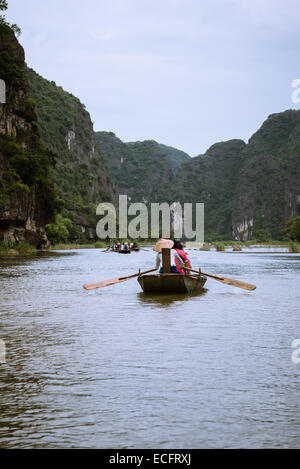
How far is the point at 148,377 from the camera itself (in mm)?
5898

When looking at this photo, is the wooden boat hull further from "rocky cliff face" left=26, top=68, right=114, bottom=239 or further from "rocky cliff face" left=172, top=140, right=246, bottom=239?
"rocky cliff face" left=172, top=140, right=246, bottom=239

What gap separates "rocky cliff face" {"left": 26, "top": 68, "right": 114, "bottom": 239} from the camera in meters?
122

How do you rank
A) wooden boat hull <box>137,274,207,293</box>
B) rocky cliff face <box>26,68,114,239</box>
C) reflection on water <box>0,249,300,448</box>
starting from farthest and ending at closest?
rocky cliff face <box>26,68,114,239</box> < wooden boat hull <box>137,274,207,293</box> < reflection on water <box>0,249,300,448</box>

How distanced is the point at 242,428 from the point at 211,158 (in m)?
198

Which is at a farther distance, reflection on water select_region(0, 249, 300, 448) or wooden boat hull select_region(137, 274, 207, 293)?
wooden boat hull select_region(137, 274, 207, 293)

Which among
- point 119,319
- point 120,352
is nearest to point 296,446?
point 120,352

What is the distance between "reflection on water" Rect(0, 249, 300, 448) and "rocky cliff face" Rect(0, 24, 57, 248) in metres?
32.5

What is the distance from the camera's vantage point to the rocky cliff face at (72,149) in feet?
399

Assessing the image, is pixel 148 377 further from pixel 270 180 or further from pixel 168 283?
pixel 270 180

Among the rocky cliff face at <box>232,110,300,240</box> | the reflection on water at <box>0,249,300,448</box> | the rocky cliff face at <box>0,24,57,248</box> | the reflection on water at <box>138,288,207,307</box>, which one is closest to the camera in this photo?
the reflection on water at <box>0,249,300,448</box>

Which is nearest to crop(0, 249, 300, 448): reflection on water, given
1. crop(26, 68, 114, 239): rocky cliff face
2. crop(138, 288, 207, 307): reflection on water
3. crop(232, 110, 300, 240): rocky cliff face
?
crop(138, 288, 207, 307): reflection on water

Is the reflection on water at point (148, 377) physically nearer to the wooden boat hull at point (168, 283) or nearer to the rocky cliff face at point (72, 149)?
the wooden boat hull at point (168, 283)

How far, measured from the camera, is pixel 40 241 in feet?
183

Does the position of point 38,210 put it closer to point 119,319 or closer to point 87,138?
point 119,319
